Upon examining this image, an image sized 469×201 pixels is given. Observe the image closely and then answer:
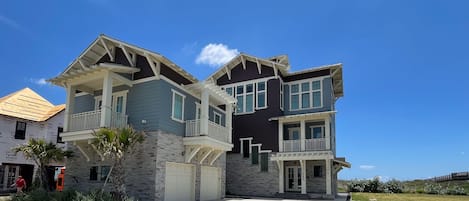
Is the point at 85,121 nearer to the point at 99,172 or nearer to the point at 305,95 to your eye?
the point at 99,172

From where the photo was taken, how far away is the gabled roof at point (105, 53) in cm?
1638

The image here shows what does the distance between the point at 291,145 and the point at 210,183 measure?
6459mm

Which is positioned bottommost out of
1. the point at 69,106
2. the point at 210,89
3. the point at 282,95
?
the point at 69,106

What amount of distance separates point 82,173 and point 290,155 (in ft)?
40.1

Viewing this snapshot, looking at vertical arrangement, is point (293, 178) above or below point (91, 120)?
below

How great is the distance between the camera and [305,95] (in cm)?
2522

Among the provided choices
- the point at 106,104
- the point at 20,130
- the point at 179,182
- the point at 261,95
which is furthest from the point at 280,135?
the point at 20,130

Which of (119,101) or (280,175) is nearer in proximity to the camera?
(119,101)

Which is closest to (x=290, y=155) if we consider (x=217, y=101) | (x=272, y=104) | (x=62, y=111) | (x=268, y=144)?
(x=268, y=144)

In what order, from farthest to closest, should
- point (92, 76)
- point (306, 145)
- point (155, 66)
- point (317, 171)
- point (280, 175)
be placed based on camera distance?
point (317, 171) < point (280, 175) < point (306, 145) < point (155, 66) < point (92, 76)

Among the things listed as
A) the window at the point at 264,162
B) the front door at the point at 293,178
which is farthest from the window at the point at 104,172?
the front door at the point at 293,178

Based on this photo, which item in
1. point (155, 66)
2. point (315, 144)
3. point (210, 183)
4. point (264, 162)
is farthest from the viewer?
point (264, 162)

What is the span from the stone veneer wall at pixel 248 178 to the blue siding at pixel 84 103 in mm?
11000

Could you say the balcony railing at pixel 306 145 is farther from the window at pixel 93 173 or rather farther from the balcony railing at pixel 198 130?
the window at pixel 93 173
